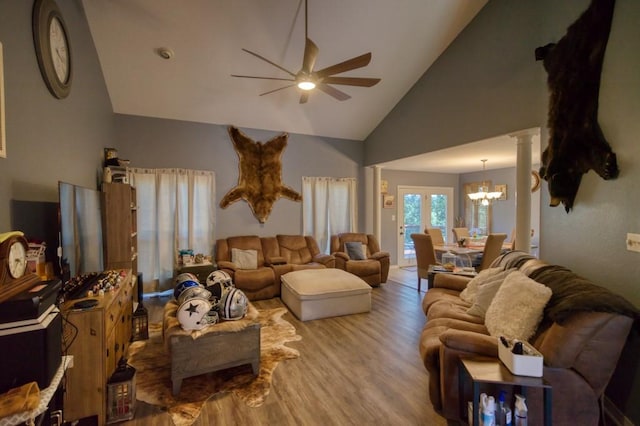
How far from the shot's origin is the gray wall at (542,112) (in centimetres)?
201

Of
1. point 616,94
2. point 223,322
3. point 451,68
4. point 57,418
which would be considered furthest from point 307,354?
point 451,68

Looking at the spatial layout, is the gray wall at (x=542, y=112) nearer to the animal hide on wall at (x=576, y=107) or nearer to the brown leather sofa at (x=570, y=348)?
the animal hide on wall at (x=576, y=107)

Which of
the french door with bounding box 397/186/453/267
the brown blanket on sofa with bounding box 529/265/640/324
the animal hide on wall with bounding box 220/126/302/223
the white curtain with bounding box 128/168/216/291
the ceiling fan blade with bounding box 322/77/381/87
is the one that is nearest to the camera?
the brown blanket on sofa with bounding box 529/265/640/324

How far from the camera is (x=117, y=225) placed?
358cm

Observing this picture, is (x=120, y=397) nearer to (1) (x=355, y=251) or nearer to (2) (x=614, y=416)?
(2) (x=614, y=416)

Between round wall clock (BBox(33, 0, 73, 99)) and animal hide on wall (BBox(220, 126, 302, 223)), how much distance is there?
110 inches

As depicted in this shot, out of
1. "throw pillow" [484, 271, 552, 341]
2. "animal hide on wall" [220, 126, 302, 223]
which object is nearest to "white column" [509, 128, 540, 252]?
"throw pillow" [484, 271, 552, 341]

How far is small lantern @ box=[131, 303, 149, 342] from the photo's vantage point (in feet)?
10.7

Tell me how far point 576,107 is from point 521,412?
2318mm

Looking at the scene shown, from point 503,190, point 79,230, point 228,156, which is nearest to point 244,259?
point 228,156

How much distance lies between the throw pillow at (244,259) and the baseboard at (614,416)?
14.0 feet

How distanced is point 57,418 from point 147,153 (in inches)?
164

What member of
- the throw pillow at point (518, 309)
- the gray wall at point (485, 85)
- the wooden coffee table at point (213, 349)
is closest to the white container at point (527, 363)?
the throw pillow at point (518, 309)

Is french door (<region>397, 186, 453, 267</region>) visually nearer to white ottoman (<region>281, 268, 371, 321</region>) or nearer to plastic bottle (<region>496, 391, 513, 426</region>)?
white ottoman (<region>281, 268, 371, 321</region>)
